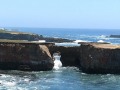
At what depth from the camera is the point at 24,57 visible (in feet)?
275

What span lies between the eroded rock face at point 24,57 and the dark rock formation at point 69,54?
8.89 m

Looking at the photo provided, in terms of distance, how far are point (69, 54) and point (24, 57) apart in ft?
48.7

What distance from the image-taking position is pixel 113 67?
78688 mm

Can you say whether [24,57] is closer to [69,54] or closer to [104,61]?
[69,54]

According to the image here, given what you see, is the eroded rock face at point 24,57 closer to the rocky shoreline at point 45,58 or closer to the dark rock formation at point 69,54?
the rocky shoreline at point 45,58

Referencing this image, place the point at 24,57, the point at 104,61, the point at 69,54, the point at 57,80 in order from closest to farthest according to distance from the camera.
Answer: the point at 57,80 → the point at 104,61 → the point at 24,57 → the point at 69,54

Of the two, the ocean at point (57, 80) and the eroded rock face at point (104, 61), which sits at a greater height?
the eroded rock face at point (104, 61)

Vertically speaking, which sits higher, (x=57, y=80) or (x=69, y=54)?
(x=69, y=54)

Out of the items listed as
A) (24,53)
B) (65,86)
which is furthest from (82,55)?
(65,86)

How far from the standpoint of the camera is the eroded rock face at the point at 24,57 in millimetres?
82625

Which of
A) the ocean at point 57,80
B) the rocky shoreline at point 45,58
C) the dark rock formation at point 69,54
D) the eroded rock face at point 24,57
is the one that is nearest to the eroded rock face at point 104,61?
the rocky shoreline at point 45,58

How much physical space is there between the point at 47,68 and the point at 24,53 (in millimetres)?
5957

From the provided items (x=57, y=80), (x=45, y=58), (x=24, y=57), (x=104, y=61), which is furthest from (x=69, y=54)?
(x=57, y=80)

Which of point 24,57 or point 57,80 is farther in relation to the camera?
point 24,57
